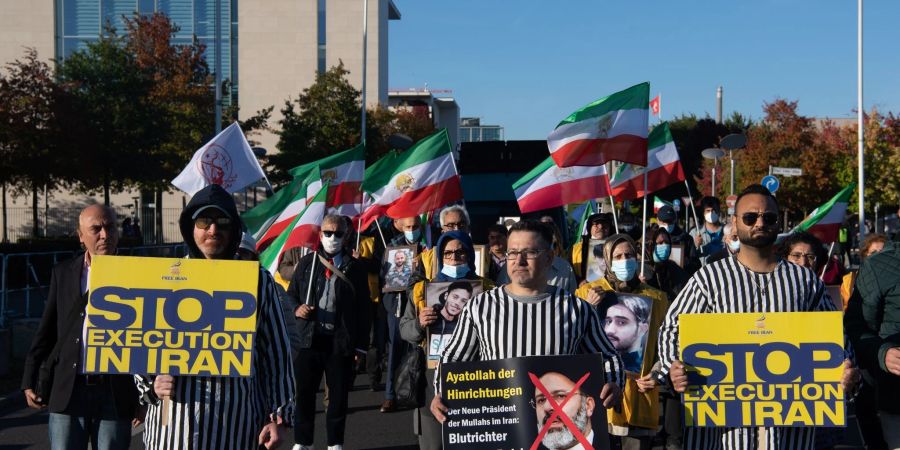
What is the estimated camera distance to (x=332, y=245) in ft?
26.9

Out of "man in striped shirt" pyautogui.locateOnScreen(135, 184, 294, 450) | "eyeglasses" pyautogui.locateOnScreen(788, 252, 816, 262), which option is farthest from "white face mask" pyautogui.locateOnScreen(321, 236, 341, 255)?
"man in striped shirt" pyautogui.locateOnScreen(135, 184, 294, 450)

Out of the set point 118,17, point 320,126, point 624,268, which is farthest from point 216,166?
point 118,17

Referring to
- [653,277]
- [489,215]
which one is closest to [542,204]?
[653,277]

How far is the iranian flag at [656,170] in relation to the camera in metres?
11.9

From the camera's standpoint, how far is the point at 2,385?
1122 centimetres

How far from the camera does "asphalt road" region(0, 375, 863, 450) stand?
863 cm

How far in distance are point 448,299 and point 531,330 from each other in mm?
2417

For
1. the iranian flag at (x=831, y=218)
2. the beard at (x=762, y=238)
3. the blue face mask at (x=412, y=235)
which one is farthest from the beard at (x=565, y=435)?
the iranian flag at (x=831, y=218)

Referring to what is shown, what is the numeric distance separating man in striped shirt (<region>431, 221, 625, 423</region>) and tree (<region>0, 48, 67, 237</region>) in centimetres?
2743

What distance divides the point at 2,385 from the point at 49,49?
167 ft

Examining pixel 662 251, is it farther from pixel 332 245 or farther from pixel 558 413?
pixel 558 413

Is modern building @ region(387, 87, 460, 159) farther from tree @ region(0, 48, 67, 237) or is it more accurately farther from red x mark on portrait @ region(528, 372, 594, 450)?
red x mark on portrait @ region(528, 372, 594, 450)

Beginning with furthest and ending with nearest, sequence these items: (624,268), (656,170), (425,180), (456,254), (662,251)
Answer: (656,170) → (425,180) → (662,251) → (456,254) → (624,268)

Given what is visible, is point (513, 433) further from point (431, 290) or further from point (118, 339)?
point (431, 290)
